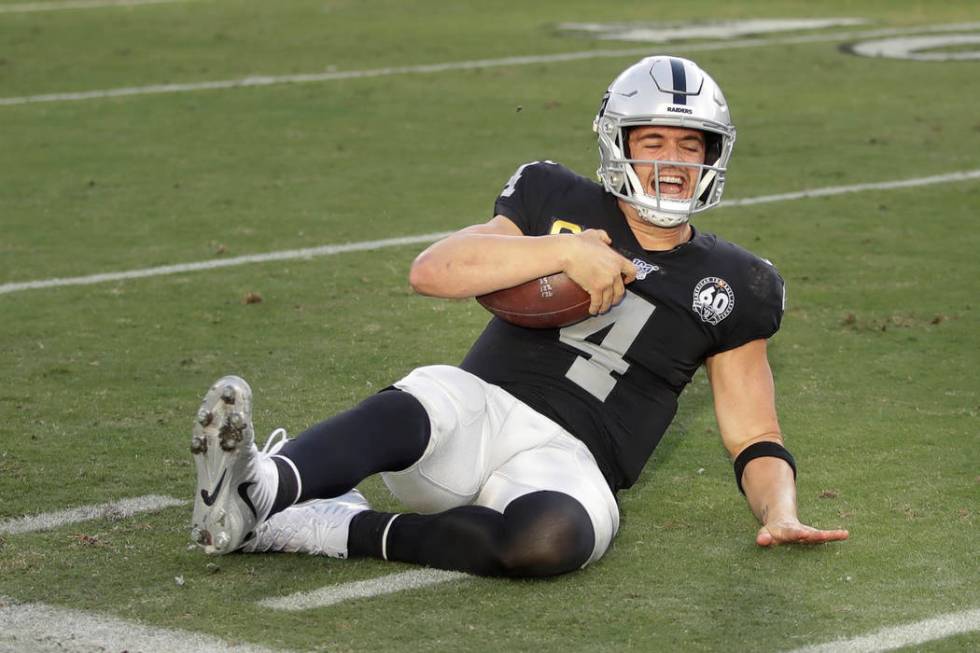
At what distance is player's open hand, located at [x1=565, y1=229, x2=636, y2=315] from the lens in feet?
13.6

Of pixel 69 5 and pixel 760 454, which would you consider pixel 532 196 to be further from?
pixel 69 5

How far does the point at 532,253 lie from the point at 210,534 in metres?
1.05

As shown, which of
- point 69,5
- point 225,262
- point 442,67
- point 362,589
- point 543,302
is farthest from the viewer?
point 69,5

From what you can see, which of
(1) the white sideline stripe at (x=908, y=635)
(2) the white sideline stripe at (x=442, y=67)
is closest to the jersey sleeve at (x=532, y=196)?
(1) the white sideline stripe at (x=908, y=635)

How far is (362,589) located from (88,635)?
2.23 feet

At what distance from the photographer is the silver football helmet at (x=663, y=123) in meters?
4.48

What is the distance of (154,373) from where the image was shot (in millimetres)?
6289

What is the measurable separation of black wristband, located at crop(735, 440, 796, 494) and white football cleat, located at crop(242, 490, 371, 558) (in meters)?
1.07

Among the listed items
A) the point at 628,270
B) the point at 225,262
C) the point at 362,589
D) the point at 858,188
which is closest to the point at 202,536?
the point at 362,589

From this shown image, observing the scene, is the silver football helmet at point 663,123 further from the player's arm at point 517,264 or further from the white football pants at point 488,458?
the white football pants at point 488,458

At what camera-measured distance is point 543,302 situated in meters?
4.33

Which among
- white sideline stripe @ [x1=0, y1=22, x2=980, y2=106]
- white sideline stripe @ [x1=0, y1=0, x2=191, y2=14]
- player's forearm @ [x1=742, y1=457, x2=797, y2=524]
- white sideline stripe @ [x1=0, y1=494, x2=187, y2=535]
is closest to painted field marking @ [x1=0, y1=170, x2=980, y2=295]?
white sideline stripe @ [x1=0, y1=494, x2=187, y2=535]

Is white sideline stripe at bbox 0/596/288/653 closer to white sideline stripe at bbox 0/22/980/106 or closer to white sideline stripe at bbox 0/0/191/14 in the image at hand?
white sideline stripe at bbox 0/22/980/106

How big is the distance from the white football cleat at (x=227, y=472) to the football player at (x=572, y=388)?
4 centimetres
